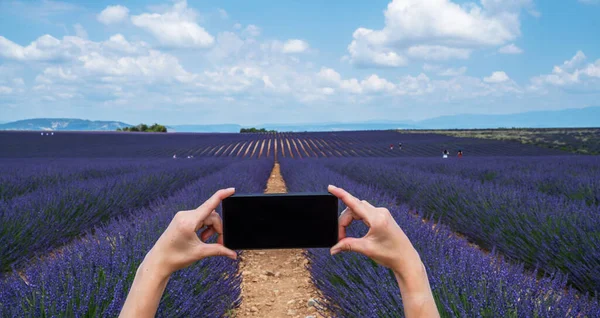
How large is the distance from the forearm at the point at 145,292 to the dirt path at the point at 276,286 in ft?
6.58

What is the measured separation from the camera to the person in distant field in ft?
2.15

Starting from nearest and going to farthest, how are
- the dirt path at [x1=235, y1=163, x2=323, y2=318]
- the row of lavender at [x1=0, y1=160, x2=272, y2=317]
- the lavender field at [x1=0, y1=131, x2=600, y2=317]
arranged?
the row of lavender at [x1=0, y1=160, x2=272, y2=317]
the lavender field at [x1=0, y1=131, x2=600, y2=317]
the dirt path at [x1=235, y1=163, x2=323, y2=318]

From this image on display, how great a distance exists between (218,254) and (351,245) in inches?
8.5

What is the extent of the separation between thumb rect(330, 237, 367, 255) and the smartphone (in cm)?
1

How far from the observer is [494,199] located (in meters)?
4.47

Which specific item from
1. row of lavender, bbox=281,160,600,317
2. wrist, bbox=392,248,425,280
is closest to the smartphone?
wrist, bbox=392,248,425,280

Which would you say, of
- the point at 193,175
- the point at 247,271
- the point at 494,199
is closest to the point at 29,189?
the point at 193,175

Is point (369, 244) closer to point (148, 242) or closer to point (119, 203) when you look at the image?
point (148, 242)

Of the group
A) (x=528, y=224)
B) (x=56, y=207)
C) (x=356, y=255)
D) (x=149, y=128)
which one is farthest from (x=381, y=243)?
(x=149, y=128)

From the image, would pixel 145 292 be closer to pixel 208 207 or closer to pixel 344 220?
pixel 208 207

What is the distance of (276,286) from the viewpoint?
11.0 ft

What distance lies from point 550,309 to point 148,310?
1.47 meters

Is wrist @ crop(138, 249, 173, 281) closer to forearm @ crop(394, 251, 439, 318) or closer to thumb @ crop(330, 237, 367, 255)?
thumb @ crop(330, 237, 367, 255)

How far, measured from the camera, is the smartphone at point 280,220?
66cm
